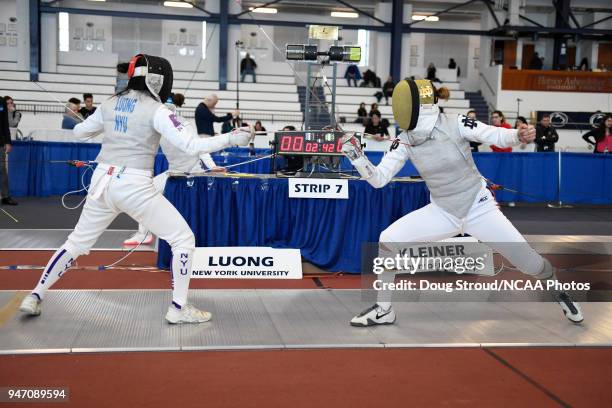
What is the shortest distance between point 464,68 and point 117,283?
71.5ft

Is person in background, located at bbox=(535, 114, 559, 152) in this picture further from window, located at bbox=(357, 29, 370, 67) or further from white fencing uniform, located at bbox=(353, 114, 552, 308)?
window, located at bbox=(357, 29, 370, 67)

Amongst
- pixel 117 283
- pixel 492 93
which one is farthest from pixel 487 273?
pixel 492 93

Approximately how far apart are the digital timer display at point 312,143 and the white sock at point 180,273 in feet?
6.95

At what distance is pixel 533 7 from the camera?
2359 centimetres

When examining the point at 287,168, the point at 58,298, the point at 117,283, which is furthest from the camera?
the point at 287,168

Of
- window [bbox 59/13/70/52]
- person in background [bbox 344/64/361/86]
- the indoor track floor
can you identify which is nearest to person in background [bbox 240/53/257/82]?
person in background [bbox 344/64/361/86]

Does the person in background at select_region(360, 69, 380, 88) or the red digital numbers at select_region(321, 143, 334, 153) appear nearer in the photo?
the red digital numbers at select_region(321, 143, 334, 153)

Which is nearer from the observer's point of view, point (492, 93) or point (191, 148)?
point (191, 148)

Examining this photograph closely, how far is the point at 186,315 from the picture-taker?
3932mm

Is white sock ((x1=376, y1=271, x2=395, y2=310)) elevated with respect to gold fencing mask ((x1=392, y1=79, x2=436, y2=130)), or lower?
lower

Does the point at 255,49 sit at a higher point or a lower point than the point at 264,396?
higher

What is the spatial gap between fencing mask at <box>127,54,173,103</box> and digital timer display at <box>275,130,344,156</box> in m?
1.95

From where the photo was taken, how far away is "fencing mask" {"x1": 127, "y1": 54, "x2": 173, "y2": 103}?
12.8 feet

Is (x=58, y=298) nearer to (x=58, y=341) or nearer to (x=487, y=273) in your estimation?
(x=58, y=341)
